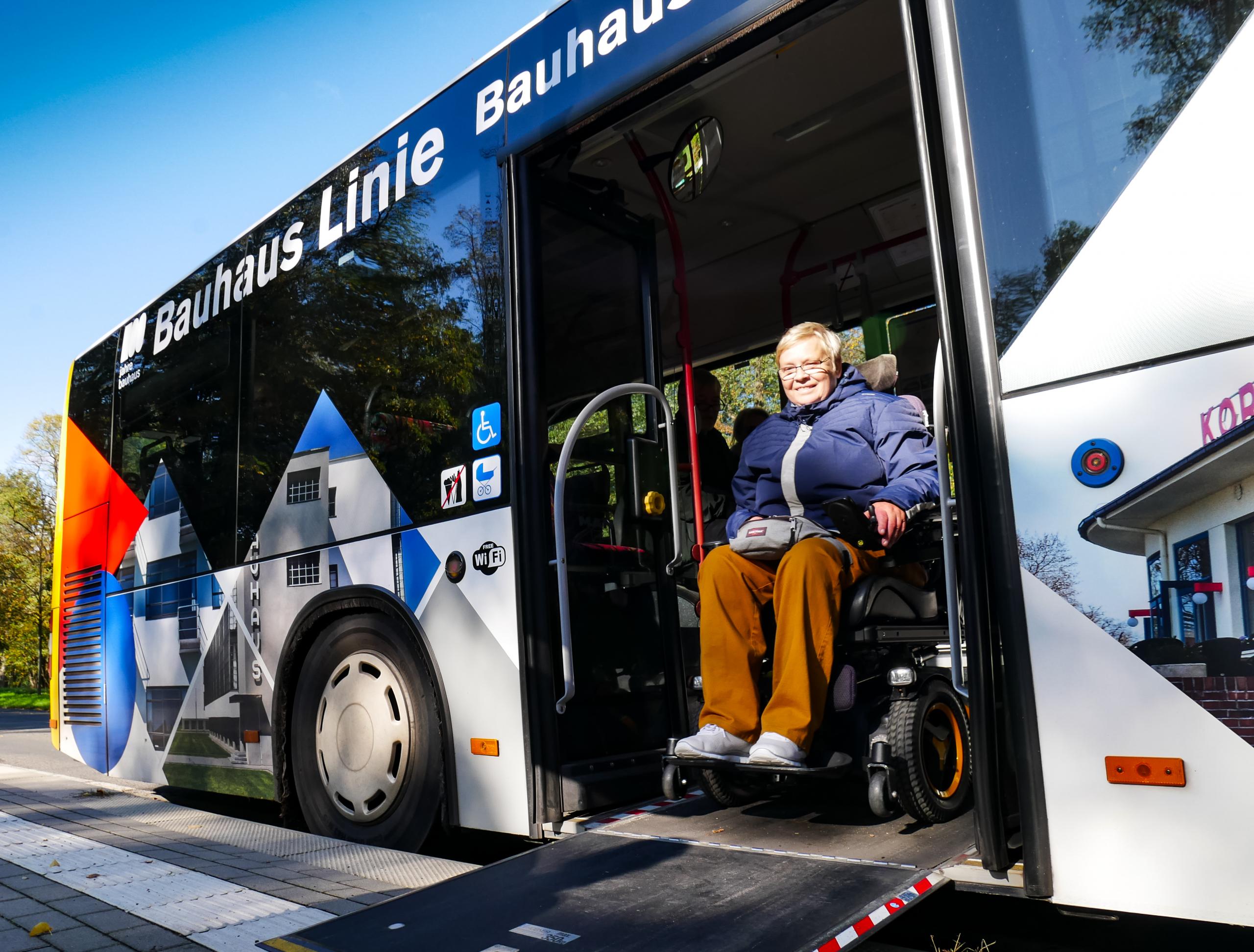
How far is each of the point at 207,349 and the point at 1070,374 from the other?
4.73 meters

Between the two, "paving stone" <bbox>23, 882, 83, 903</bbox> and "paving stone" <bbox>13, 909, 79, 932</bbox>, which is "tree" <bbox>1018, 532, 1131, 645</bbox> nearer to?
"paving stone" <bbox>13, 909, 79, 932</bbox>

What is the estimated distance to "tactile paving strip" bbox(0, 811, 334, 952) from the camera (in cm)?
275

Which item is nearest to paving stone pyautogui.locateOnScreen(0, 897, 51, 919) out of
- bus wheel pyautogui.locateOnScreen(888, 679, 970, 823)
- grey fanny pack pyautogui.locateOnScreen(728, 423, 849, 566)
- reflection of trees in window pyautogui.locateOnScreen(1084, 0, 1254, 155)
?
grey fanny pack pyautogui.locateOnScreen(728, 423, 849, 566)

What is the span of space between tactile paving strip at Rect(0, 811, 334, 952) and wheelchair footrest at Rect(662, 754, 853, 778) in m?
1.17

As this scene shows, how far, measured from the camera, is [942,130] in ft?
7.69

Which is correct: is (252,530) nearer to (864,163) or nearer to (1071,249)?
(864,163)

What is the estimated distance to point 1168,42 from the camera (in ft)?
6.57

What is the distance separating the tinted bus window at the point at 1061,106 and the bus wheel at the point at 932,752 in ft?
4.05

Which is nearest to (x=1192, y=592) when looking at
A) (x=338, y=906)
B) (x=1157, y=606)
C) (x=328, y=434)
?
(x=1157, y=606)

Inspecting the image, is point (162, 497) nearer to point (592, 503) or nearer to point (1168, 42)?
point (592, 503)

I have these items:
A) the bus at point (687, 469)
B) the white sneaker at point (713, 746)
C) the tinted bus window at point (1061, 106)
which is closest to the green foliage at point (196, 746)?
the bus at point (687, 469)

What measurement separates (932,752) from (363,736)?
2.31 meters

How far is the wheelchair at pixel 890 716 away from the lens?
281 centimetres

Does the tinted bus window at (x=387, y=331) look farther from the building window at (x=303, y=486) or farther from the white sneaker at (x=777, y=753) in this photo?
the white sneaker at (x=777, y=753)
